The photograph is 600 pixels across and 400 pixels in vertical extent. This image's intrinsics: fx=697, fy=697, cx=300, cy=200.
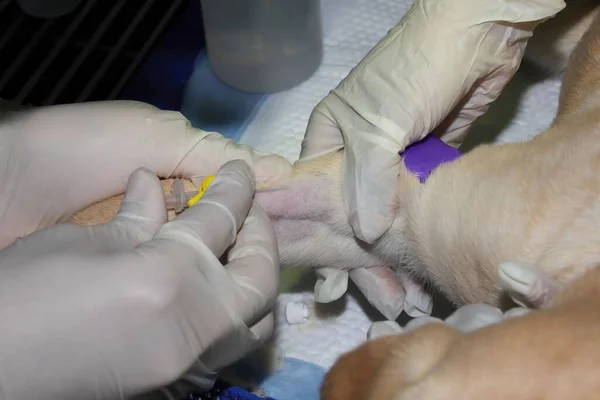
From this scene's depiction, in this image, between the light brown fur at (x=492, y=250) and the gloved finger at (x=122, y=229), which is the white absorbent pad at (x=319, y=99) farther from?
the gloved finger at (x=122, y=229)

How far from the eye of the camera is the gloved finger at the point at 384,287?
1.05 meters

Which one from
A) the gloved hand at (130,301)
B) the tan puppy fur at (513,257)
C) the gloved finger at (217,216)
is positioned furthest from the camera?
the gloved finger at (217,216)

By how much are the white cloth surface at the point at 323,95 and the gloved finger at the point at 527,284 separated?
485mm

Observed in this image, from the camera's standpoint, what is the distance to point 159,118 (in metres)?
0.94

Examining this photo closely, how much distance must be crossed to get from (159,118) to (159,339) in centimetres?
35

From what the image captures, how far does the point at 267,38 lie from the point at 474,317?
86 cm

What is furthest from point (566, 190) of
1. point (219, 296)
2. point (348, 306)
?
point (348, 306)

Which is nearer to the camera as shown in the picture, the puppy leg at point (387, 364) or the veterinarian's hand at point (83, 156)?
the puppy leg at point (387, 364)

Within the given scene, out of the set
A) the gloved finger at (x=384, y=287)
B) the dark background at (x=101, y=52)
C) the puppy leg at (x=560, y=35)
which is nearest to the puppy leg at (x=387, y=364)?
the gloved finger at (x=384, y=287)

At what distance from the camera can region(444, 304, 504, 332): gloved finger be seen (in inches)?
27.4

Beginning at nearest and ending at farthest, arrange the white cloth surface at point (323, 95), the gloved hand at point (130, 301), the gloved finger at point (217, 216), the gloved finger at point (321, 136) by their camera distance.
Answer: the gloved hand at point (130, 301)
the gloved finger at point (217, 216)
the gloved finger at point (321, 136)
the white cloth surface at point (323, 95)

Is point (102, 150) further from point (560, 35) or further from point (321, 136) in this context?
point (560, 35)

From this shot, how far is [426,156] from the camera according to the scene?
3.13 ft

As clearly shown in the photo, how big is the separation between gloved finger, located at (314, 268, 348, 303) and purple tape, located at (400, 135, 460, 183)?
21cm
